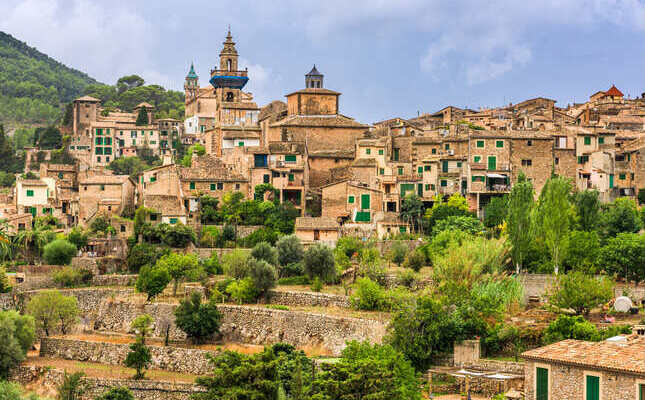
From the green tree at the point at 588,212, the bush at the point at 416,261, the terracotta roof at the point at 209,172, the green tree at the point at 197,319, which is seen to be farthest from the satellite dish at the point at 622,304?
the terracotta roof at the point at 209,172

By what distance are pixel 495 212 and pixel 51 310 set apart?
910 inches

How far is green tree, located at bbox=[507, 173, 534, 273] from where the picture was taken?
4641 centimetres

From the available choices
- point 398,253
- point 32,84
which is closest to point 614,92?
point 398,253

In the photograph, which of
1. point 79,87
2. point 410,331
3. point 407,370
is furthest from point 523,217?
point 79,87

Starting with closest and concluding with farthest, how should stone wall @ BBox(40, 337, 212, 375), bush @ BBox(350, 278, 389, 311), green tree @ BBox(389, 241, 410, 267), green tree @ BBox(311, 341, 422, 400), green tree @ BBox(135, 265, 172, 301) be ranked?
green tree @ BBox(311, 341, 422, 400)
stone wall @ BBox(40, 337, 212, 375)
bush @ BBox(350, 278, 389, 311)
green tree @ BBox(135, 265, 172, 301)
green tree @ BBox(389, 241, 410, 267)

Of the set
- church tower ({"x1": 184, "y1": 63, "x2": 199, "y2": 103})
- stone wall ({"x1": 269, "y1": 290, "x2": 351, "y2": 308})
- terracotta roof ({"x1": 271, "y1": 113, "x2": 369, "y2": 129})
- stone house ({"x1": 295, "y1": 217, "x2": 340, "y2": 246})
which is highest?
church tower ({"x1": 184, "y1": 63, "x2": 199, "y2": 103})

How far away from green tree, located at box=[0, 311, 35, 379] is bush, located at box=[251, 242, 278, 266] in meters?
10.9

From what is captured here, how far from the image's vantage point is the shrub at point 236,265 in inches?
1955

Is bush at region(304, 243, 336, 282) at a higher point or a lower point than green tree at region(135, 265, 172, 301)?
higher

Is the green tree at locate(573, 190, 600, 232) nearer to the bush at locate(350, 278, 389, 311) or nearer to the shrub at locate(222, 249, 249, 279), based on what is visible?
the bush at locate(350, 278, 389, 311)

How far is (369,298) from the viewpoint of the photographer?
4419 centimetres

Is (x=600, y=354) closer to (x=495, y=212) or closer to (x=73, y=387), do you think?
(x=73, y=387)

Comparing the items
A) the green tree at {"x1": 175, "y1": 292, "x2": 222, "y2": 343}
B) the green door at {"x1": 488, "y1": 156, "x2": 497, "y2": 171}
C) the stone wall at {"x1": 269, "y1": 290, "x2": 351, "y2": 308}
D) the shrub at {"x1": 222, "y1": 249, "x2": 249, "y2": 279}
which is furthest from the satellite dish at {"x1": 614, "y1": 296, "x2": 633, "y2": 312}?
the green door at {"x1": 488, "y1": 156, "x2": 497, "y2": 171}

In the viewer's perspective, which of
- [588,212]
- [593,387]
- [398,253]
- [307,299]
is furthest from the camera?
[398,253]
